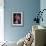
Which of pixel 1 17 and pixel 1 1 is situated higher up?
pixel 1 1

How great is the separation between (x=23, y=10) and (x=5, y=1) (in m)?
0.83

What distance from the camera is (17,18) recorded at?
5.71 meters

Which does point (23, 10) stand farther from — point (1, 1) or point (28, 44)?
point (28, 44)

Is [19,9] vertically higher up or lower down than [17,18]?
higher up

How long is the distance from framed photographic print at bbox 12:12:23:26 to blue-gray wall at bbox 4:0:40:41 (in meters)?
0.13

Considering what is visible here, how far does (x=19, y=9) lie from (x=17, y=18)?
0.39 meters

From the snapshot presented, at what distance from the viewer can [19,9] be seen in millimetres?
5660

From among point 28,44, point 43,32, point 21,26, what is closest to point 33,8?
point 21,26

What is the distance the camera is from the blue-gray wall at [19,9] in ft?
18.6

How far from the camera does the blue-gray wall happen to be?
566 cm

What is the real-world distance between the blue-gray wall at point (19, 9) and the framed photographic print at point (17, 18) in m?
0.13

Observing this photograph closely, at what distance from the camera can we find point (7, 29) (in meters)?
5.66

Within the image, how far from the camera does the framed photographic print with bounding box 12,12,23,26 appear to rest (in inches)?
223

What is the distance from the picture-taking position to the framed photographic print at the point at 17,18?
5.67 m
